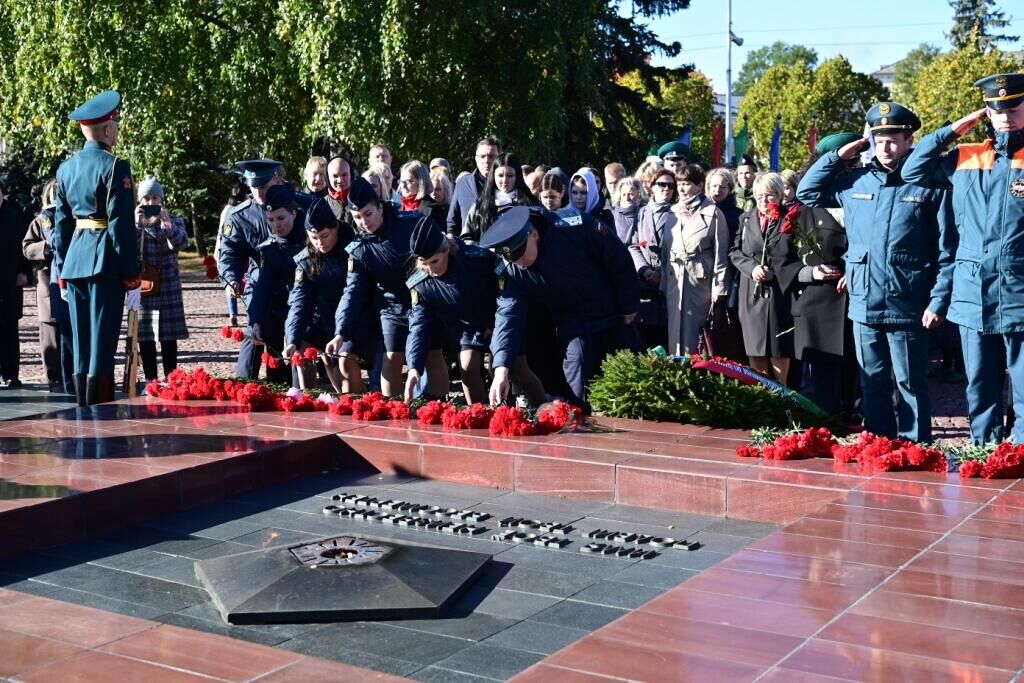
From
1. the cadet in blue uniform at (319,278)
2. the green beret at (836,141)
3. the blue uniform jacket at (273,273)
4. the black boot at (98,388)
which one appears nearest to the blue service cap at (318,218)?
the cadet in blue uniform at (319,278)

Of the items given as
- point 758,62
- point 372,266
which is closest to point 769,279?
point 372,266

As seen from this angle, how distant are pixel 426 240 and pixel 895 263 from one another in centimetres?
258

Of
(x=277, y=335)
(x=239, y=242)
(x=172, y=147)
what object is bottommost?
(x=277, y=335)

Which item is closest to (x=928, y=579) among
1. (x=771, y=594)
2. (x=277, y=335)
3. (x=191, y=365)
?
(x=771, y=594)

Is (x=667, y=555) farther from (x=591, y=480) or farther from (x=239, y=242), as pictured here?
(x=239, y=242)

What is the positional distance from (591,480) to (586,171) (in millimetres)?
4243

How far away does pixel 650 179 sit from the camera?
10.6 meters

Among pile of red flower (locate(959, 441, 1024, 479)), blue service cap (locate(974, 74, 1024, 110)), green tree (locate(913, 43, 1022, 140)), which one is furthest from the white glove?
green tree (locate(913, 43, 1022, 140))

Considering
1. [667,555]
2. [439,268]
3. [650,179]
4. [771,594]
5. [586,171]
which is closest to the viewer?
[771,594]

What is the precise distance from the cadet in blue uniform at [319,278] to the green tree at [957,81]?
3497cm

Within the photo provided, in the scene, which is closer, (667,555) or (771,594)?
(771,594)

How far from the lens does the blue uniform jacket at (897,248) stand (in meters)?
6.78

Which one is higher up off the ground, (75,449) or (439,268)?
(439,268)

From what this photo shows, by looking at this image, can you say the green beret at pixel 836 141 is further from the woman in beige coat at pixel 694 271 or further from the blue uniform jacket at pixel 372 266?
the blue uniform jacket at pixel 372 266
